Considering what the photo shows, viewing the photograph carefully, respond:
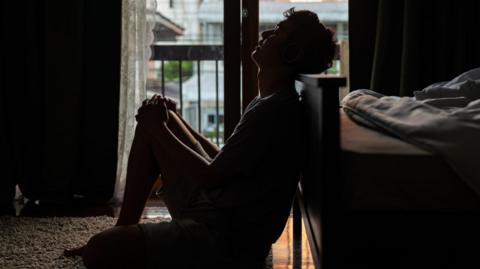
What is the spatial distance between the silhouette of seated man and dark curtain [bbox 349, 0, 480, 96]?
112 cm

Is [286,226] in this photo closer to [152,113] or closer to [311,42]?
[152,113]

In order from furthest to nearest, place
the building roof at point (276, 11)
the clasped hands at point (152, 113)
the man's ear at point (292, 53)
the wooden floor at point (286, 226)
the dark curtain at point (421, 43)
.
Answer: the building roof at point (276, 11) < the dark curtain at point (421, 43) < the wooden floor at point (286, 226) < the clasped hands at point (152, 113) < the man's ear at point (292, 53)

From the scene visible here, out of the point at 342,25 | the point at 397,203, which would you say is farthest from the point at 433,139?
the point at 342,25

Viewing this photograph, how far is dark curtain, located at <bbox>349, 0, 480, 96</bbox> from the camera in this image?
290cm

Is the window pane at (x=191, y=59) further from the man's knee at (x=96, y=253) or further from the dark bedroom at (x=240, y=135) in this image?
the man's knee at (x=96, y=253)

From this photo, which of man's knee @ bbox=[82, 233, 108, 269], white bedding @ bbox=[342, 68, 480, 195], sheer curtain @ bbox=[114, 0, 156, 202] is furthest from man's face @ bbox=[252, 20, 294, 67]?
sheer curtain @ bbox=[114, 0, 156, 202]

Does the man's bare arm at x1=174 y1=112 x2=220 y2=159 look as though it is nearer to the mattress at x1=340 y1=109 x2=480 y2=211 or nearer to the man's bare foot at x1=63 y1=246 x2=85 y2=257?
the man's bare foot at x1=63 y1=246 x2=85 y2=257

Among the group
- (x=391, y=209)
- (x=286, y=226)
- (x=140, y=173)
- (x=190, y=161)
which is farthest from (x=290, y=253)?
(x=391, y=209)

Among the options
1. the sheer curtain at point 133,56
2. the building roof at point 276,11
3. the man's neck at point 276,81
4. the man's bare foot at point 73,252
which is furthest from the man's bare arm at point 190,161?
the building roof at point 276,11

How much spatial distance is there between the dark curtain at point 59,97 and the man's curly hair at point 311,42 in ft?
4.82

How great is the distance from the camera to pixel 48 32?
3062 mm

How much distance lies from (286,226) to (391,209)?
1471 mm

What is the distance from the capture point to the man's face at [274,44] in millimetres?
1860

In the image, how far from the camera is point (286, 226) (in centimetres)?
284
